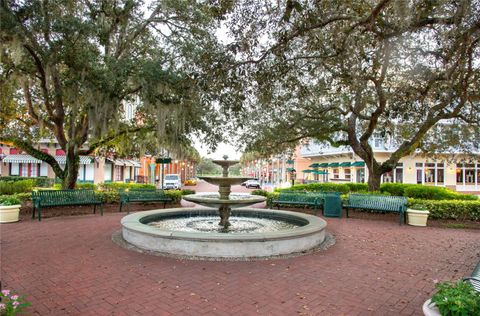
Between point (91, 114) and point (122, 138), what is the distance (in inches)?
173

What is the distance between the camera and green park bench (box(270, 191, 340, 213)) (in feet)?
45.0

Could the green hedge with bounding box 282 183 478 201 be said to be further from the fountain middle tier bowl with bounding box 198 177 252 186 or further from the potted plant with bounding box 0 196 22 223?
the potted plant with bounding box 0 196 22 223

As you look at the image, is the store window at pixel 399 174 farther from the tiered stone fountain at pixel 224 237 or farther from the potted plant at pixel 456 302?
the potted plant at pixel 456 302

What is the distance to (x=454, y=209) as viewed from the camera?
11656mm

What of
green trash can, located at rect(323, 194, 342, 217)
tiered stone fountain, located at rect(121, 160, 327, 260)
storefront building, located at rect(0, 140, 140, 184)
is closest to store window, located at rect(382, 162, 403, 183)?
green trash can, located at rect(323, 194, 342, 217)

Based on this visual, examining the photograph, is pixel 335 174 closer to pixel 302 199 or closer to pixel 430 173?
pixel 430 173

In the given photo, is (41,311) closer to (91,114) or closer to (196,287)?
(196,287)

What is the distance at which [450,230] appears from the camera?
1070cm

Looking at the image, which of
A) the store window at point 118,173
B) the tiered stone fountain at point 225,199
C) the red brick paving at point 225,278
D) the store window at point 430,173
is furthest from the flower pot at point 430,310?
the store window at point 118,173

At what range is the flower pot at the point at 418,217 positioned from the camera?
11.3m

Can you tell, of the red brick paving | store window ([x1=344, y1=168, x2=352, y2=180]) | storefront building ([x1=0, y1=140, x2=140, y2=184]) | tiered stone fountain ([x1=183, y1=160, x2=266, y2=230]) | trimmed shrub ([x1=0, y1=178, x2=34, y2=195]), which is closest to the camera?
the red brick paving

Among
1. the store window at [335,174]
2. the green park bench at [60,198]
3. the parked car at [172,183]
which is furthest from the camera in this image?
the store window at [335,174]

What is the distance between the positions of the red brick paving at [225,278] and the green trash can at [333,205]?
4403 millimetres

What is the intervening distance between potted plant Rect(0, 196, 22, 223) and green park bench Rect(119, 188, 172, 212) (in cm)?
377
